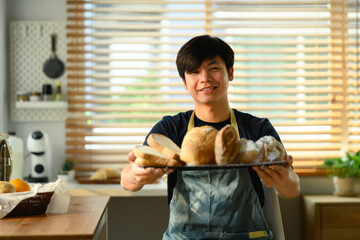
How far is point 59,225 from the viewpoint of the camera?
145 cm

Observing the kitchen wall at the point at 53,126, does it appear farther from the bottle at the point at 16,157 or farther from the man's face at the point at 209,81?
the man's face at the point at 209,81

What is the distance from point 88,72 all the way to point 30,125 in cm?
54

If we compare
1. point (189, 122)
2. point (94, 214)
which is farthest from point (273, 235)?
point (94, 214)

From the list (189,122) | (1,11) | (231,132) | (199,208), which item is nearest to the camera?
(231,132)

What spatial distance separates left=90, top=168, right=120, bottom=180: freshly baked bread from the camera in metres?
2.92

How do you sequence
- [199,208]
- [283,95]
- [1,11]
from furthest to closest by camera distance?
[283,95], [1,11], [199,208]

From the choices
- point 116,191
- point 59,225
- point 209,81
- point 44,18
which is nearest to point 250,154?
point 209,81

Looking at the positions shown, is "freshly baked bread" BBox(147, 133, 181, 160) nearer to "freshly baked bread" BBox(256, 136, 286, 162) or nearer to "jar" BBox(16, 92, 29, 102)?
"freshly baked bread" BBox(256, 136, 286, 162)

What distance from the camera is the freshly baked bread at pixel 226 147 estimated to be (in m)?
1.17

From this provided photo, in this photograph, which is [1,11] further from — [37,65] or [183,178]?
[183,178]

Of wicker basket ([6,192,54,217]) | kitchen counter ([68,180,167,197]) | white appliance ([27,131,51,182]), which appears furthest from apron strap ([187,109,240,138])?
white appliance ([27,131,51,182])

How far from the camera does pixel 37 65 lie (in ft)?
10.4

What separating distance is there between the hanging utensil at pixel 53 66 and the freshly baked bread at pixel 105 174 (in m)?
0.74

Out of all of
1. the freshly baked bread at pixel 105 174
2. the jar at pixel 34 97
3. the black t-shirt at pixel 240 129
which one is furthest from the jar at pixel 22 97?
the black t-shirt at pixel 240 129
